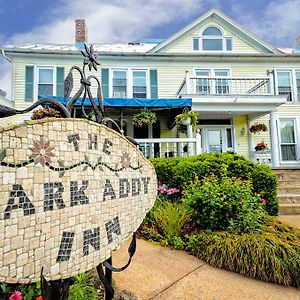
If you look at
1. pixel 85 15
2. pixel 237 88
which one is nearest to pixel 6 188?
pixel 237 88

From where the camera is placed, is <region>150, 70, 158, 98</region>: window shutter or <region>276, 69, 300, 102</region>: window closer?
<region>150, 70, 158, 98</region>: window shutter

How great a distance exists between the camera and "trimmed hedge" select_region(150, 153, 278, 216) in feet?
20.1

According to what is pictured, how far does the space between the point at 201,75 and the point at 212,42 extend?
2.22 metres

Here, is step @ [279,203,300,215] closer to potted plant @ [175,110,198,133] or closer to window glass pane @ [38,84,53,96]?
potted plant @ [175,110,198,133]

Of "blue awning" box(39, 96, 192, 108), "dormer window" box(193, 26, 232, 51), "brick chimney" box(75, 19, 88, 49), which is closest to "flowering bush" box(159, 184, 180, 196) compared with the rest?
"blue awning" box(39, 96, 192, 108)

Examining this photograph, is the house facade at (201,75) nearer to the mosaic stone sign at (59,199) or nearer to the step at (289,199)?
the step at (289,199)

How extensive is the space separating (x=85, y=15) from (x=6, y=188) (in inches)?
649

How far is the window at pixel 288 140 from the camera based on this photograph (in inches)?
545

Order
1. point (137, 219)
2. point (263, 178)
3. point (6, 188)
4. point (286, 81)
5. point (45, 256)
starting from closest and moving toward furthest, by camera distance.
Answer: point (6, 188) < point (45, 256) < point (137, 219) < point (263, 178) < point (286, 81)

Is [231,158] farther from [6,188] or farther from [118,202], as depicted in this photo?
[6,188]

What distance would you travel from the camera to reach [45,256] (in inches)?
44.0

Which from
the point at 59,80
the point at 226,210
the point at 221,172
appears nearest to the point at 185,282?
the point at 226,210

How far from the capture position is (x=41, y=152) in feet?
3.81

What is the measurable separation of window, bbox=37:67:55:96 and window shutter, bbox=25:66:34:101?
0.37 metres
